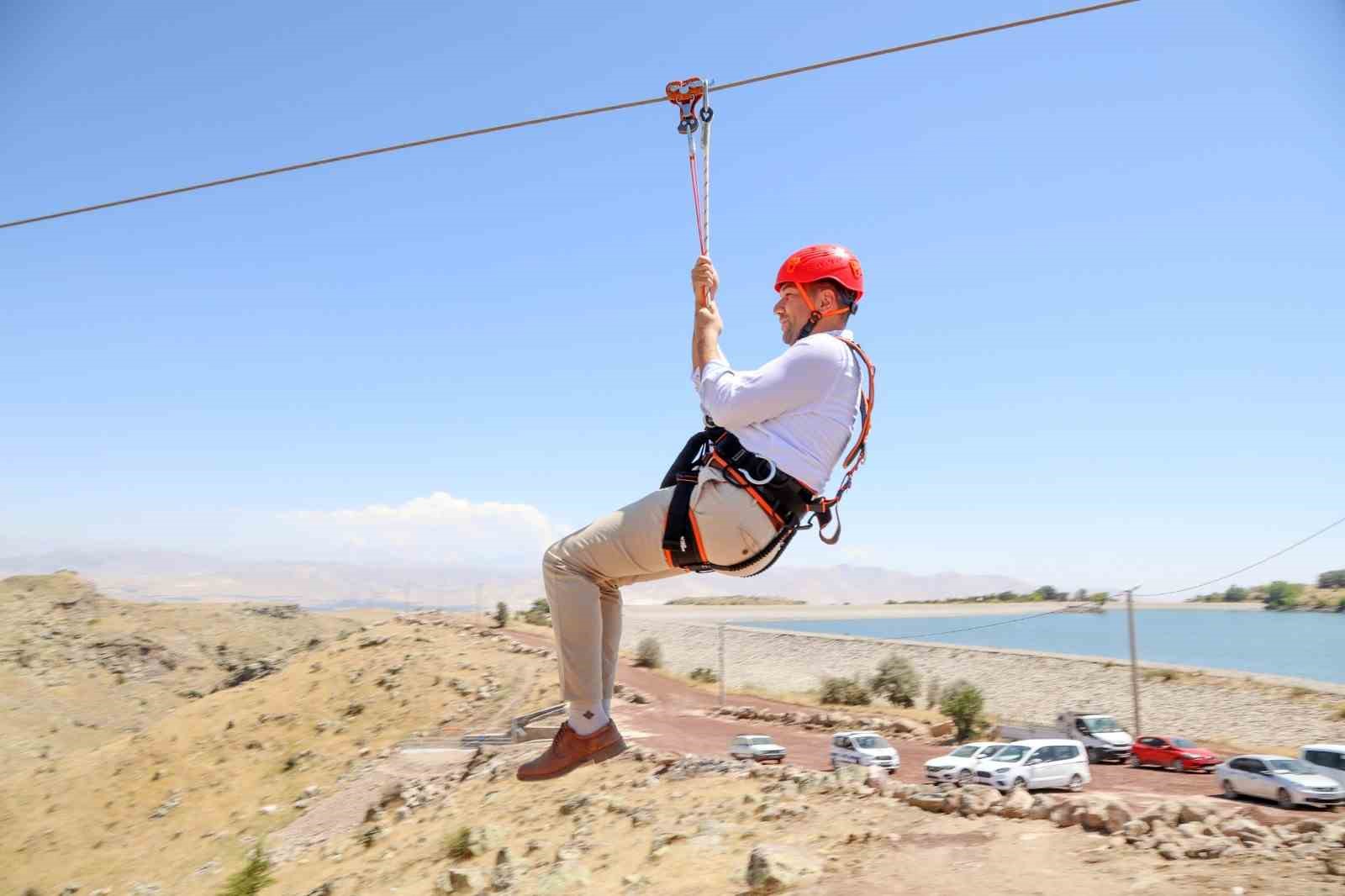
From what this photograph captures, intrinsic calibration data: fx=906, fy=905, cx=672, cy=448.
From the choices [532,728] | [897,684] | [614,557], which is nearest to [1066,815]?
[532,728]

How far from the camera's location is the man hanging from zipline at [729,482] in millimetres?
3666

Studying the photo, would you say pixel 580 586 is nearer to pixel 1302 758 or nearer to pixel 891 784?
pixel 891 784

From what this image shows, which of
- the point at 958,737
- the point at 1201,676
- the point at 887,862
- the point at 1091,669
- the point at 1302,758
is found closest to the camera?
the point at 887,862

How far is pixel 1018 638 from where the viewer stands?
262 ft

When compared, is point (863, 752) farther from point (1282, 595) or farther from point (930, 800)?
point (1282, 595)

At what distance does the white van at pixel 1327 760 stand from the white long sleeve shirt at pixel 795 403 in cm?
2032

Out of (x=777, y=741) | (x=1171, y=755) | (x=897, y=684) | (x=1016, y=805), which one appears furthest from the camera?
(x=897, y=684)

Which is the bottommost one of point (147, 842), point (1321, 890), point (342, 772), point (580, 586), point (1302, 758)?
point (147, 842)

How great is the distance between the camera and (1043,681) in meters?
52.0

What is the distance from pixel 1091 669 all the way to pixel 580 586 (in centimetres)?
5535

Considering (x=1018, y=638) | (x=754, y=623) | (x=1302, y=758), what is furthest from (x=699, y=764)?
(x=754, y=623)

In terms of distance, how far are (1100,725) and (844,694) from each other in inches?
536

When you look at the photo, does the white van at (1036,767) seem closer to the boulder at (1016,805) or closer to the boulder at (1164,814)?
the boulder at (1016,805)

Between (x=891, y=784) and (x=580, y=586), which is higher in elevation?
(x=580, y=586)
